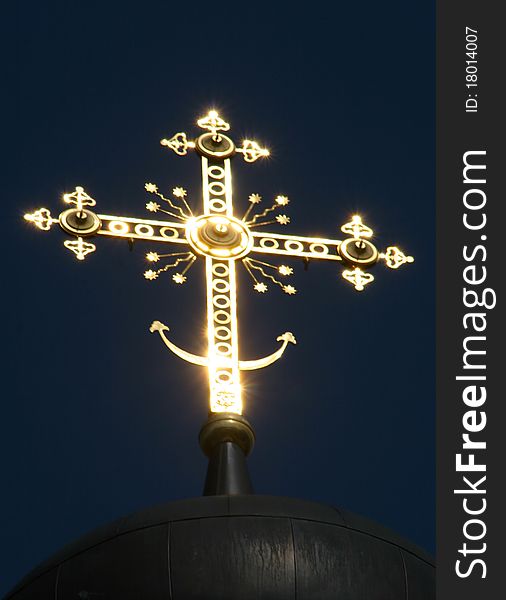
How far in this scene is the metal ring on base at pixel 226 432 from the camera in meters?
14.6

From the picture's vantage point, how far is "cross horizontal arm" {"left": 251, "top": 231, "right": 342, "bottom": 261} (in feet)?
53.2

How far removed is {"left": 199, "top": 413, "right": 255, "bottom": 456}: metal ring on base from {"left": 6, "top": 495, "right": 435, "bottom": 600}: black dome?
5.83ft

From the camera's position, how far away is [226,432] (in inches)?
575

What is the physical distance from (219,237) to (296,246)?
2.58 ft

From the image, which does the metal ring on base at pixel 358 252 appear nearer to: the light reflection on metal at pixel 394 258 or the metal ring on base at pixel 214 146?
the light reflection on metal at pixel 394 258

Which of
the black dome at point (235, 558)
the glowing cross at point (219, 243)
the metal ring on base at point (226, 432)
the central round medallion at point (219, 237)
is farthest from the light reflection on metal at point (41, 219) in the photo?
the black dome at point (235, 558)

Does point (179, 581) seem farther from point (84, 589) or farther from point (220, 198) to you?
point (220, 198)

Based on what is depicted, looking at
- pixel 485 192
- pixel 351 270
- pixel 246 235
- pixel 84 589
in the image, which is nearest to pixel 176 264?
pixel 246 235

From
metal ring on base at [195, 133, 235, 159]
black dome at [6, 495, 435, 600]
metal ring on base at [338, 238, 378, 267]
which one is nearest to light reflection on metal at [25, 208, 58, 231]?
metal ring on base at [195, 133, 235, 159]

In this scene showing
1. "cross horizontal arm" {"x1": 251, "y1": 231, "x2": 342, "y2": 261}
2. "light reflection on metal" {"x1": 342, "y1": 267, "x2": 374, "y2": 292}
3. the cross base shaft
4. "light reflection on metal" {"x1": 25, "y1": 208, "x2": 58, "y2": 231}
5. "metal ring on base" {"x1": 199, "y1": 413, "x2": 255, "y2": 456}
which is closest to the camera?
the cross base shaft

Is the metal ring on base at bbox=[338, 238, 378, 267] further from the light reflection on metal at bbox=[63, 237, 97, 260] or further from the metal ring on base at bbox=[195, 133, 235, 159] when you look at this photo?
the light reflection on metal at bbox=[63, 237, 97, 260]

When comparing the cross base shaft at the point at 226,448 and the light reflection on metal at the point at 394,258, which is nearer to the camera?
the cross base shaft at the point at 226,448

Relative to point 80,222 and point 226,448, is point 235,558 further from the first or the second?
point 80,222

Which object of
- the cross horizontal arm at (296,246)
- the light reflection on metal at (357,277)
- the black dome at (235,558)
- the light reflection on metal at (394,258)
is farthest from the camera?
the light reflection on metal at (394,258)
